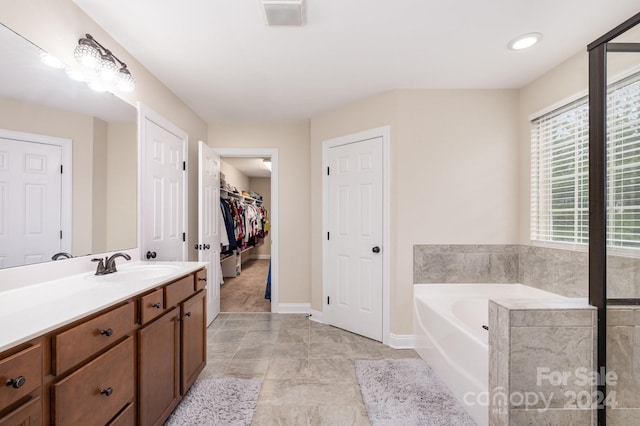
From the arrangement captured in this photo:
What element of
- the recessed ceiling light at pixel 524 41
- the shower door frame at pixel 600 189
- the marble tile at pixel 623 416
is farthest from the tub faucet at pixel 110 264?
the recessed ceiling light at pixel 524 41

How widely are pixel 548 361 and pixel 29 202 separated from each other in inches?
99.9

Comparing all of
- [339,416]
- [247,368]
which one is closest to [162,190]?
[247,368]

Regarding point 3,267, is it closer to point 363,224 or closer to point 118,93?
point 118,93

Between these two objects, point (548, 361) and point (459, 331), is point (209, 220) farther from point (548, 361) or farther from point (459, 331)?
point (548, 361)

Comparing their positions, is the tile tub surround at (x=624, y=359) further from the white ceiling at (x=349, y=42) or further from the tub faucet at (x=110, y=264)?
the tub faucet at (x=110, y=264)

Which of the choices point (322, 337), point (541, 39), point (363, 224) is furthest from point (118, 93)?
point (541, 39)

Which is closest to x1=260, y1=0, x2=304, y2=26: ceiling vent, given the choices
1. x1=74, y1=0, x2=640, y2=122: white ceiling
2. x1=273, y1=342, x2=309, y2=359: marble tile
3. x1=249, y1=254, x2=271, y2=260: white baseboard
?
x1=74, y1=0, x2=640, y2=122: white ceiling

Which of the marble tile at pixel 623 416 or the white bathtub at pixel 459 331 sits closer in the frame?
the marble tile at pixel 623 416

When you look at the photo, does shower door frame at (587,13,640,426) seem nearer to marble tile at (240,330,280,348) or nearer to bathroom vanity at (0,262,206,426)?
bathroom vanity at (0,262,206,426)

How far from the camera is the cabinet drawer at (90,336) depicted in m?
0.94

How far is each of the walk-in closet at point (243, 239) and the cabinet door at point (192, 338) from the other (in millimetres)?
1685

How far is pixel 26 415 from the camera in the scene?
82 cm

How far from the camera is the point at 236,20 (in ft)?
5.69

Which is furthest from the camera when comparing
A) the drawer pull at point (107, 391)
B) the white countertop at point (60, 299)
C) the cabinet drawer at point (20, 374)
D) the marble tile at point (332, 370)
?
the marble tile at point (332, 370)
